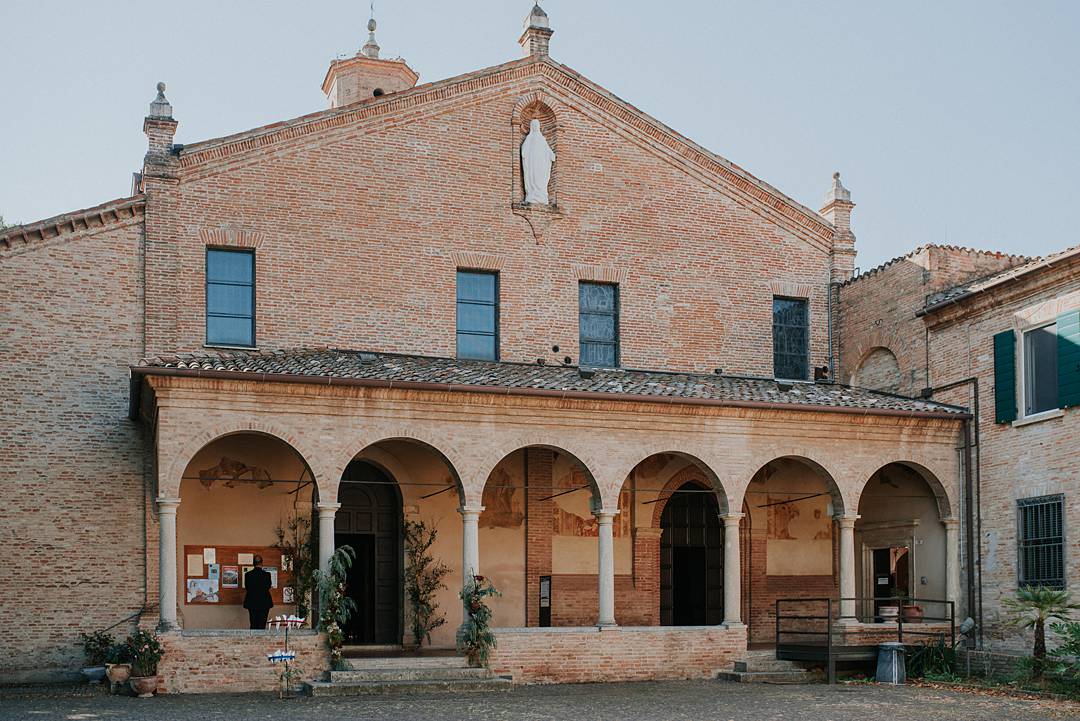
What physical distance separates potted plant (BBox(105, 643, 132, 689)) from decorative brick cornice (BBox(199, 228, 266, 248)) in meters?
6.48

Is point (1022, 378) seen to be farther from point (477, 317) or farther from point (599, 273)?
point (477, 317)

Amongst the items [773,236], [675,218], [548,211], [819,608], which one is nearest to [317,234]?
[548,211]

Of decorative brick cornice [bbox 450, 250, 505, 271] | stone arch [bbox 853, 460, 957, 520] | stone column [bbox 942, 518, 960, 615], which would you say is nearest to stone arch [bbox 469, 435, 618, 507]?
decorative brick cornice [bbox 450, 250, 505, 271]

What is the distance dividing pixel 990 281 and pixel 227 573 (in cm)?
1254

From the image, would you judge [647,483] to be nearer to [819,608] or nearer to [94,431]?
[819,608]

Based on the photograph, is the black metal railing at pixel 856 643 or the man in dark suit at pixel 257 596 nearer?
the man in dark suit at pixel 257 596

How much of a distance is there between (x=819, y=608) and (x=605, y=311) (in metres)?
6.41

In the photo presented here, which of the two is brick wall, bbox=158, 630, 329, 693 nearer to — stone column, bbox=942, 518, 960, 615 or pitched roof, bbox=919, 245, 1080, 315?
stone column, bbox=942, 518, 960, 615

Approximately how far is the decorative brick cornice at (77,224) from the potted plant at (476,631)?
7937 mm

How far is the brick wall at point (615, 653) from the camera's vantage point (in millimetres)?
18844

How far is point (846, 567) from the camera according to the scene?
20.7m

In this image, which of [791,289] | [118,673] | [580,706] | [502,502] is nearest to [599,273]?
[791,289]

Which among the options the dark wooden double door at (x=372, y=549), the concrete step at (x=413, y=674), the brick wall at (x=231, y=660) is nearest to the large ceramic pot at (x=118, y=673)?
the brick wall at (x=231, y=660)

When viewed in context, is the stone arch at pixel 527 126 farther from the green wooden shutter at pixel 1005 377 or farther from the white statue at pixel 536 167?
the green wooden shutter at pixel 1005 377
